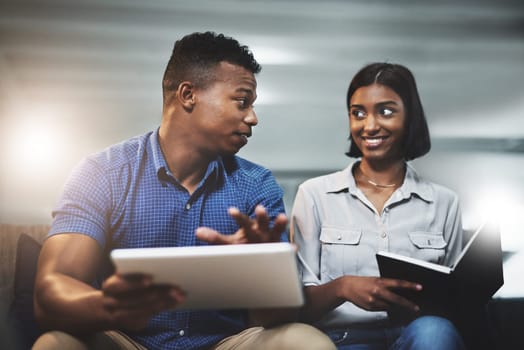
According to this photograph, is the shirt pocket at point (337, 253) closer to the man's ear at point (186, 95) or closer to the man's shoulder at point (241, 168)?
the man's shoulder at point (241, 168)

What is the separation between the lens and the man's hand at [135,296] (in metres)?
1.04

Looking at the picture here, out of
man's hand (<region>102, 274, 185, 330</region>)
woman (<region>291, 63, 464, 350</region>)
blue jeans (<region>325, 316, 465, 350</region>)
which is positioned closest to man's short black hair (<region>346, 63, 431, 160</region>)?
woman (<region>291, 63, 464, 350</region>)

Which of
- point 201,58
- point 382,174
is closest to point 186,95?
point 201,58

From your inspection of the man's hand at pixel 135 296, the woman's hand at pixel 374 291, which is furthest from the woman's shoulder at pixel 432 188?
the man's hand at pixel 135 296

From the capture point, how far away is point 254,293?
1.17 meters

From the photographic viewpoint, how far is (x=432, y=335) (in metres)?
1.33

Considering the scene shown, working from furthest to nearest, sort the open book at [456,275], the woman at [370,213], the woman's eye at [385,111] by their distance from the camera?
the woman's eye at [385,111]
the woman at [370,213]
the open book at [456,275]

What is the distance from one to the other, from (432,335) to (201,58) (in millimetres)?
915

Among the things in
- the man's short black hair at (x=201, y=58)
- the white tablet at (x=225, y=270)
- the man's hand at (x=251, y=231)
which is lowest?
the white tablet at (x=225, y=270)

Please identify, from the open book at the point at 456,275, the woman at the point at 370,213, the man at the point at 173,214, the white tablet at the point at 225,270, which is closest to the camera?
the white tablet at the point at 225,270

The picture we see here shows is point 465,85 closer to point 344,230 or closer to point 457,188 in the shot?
point 457,188

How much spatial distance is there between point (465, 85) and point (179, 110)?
87 centimetres

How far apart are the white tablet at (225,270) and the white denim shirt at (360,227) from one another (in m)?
0.43

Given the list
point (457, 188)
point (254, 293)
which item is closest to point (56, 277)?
point (254, 293)
